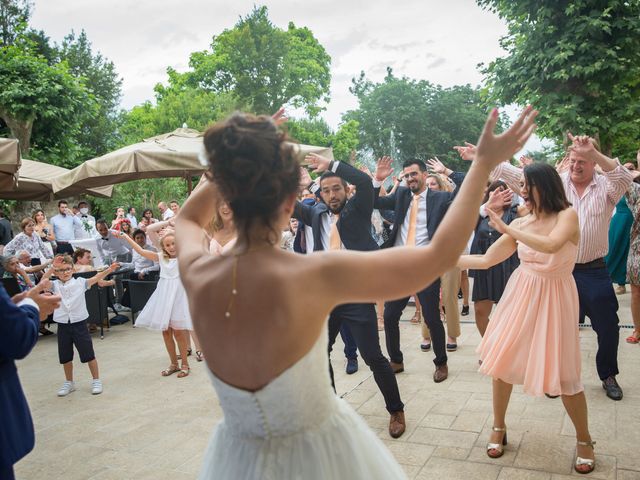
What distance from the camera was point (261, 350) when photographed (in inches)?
58.1

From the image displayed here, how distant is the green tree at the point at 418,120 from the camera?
51.0m

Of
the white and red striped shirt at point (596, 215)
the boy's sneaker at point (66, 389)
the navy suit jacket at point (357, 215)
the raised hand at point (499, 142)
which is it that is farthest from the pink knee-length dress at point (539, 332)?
the boy's sneaker at point (66, 389)

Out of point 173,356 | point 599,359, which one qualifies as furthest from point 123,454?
point 599,359

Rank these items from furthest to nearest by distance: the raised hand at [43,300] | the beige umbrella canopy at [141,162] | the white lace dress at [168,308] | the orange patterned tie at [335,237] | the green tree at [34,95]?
the green tree at [34,95], the beige umbrella canopy at [141,162], the white lace dress at [168,308], the orange patterned tie at [335,237], the raised hand at [43,300]

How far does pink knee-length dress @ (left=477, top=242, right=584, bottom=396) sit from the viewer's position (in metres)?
3.46

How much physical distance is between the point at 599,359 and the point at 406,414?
5.88ft

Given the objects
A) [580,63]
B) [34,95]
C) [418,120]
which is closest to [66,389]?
[580,63]

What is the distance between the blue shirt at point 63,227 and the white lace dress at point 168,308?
22.2 feet

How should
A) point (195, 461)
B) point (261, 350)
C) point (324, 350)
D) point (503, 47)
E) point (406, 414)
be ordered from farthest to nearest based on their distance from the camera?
point (503, 47) < point (406, 414) < point (195, 461) < point (324, 350) < point (261, 350)

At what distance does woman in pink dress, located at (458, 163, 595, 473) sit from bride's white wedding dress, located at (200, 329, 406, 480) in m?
2.08

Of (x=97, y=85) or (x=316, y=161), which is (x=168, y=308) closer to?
(x=316, y=161)

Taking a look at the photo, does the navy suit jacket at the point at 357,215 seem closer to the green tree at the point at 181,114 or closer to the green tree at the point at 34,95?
the green tree at the point at 34,95

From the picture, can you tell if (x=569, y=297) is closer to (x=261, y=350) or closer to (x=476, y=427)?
(x=476, y=427)

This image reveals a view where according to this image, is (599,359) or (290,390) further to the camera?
(599,359)
